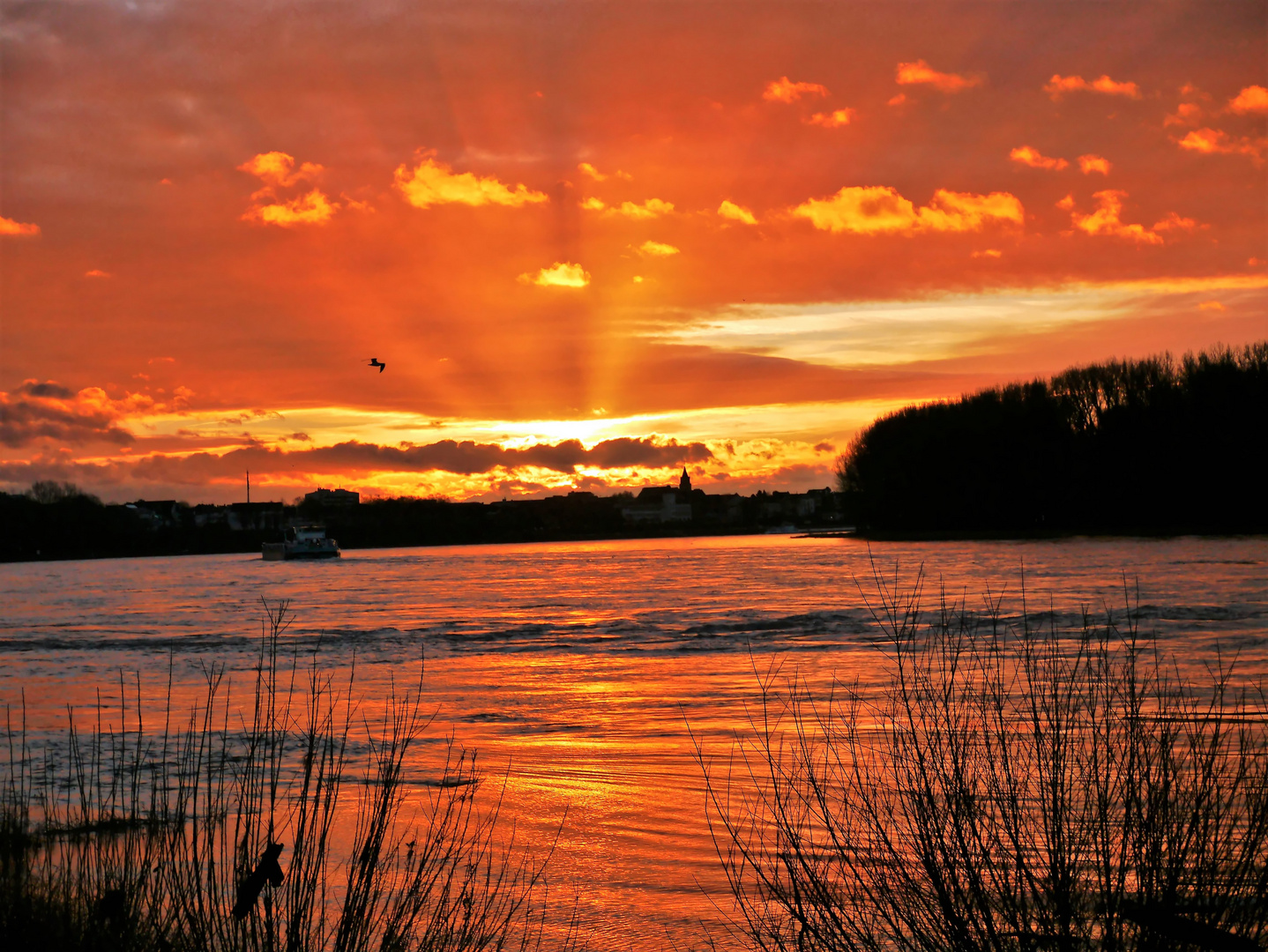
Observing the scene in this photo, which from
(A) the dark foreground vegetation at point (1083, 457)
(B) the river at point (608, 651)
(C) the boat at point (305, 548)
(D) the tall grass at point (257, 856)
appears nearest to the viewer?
(D) the tall grass at point (257, 856)

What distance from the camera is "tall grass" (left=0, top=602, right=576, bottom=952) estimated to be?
4.93 m

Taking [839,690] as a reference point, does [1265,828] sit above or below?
above

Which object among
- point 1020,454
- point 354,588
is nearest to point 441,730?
point 354,588

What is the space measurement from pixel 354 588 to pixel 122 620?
20829 millimetres

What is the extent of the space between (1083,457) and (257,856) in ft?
346

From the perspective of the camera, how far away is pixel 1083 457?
101438 millimetres

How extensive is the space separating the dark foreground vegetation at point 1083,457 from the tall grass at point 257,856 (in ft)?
301

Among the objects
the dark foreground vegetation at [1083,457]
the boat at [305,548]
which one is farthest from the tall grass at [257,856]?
the boat at [305,548]

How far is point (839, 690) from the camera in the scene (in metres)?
17.2

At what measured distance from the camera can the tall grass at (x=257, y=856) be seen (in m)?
4.93

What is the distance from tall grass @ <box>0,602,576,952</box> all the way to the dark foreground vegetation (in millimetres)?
91687

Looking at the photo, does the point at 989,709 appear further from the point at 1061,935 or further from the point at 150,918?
the point at 150,918

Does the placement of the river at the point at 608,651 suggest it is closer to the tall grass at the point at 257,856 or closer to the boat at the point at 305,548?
the tall grass at the point at 257,856

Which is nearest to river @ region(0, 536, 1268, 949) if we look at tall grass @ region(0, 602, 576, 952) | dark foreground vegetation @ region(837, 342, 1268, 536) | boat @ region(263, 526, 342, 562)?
tall grass @ region(0, 602, 576, 952)
